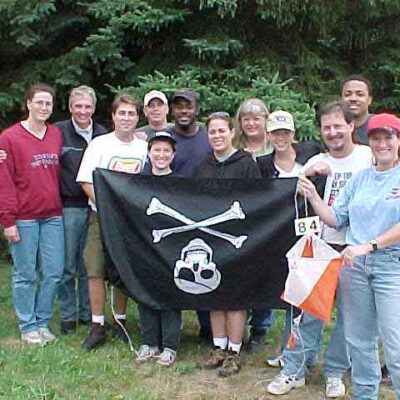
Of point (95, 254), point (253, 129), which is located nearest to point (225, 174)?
point (253, 129)

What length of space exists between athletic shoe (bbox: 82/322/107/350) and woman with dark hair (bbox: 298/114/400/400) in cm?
227

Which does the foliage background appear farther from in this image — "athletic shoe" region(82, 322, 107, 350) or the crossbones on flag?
"athletic shoe" region(82, 322, 107, 350)

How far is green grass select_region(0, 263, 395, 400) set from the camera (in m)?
5.12

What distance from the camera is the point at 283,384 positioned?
17.2 feet

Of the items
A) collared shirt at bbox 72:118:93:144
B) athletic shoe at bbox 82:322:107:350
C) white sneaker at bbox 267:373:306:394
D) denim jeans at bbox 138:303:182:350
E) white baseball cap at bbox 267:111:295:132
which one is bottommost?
white sneaker at bbox 267:373:306:394

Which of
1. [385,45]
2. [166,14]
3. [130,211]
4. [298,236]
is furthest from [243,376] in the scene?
[385,45]

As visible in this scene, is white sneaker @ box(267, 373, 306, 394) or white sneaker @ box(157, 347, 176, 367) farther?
white sneaker @ box(157, 347, 176, 367)

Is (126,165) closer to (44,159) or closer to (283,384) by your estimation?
(44,159)

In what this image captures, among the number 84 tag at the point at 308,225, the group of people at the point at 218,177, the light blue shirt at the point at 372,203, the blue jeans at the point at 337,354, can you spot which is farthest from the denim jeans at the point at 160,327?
the light blue shirt at the point at 372,203

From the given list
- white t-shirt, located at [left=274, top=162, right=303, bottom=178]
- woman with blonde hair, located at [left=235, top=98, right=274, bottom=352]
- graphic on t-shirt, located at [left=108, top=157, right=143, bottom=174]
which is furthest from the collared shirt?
white t-shirt, located at [left=274, top=162, right=303, bottom=178]

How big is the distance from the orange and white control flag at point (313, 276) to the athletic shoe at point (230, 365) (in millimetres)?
901

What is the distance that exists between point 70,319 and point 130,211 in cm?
139

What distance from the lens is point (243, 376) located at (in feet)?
18.1

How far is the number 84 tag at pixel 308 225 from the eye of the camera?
500cm
